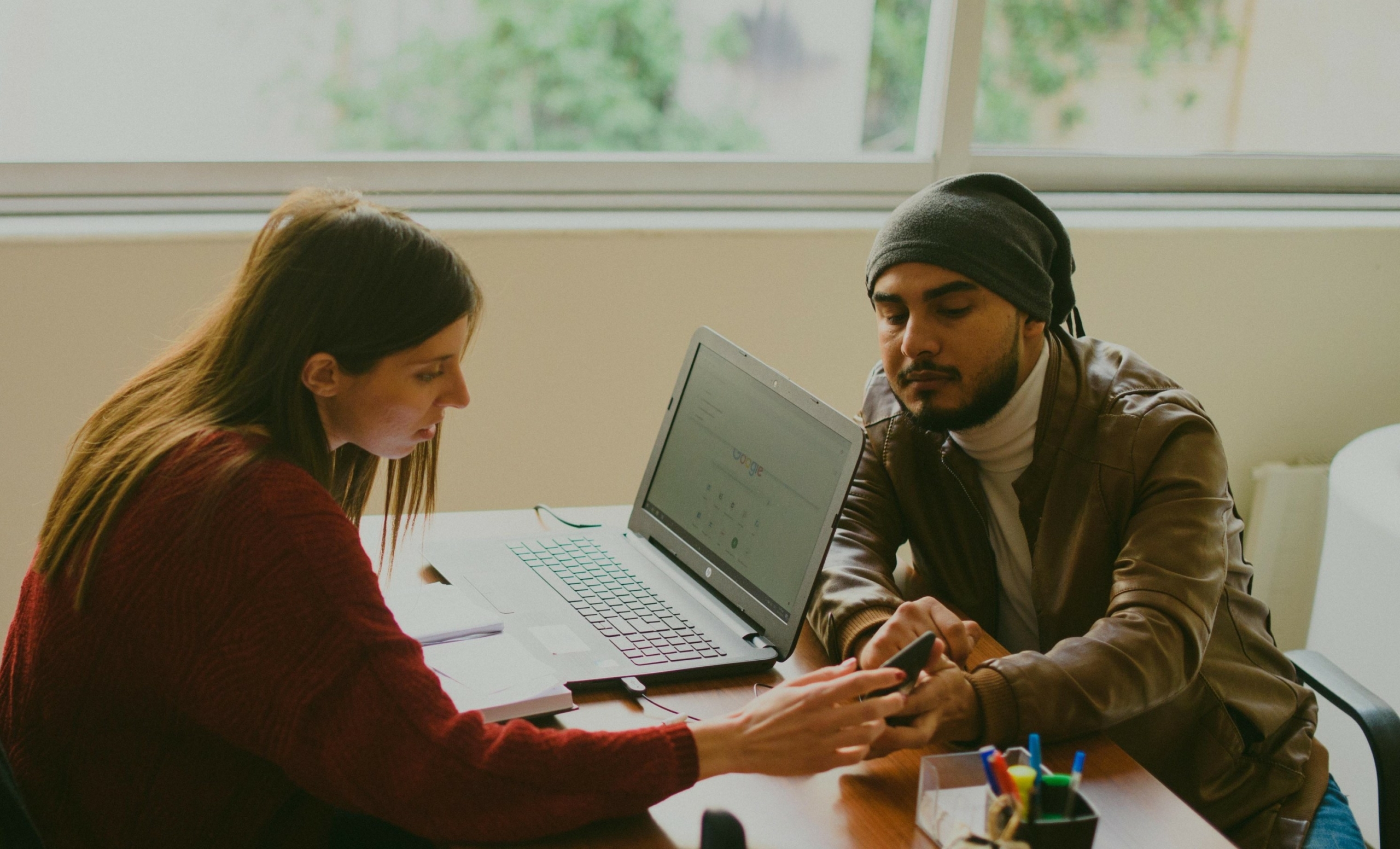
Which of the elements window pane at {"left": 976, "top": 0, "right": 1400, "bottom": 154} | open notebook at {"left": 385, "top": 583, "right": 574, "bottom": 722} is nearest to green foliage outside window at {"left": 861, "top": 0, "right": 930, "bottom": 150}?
window pane at {"left": 976, "top": 0, "right": 1400, "bottom": 154}

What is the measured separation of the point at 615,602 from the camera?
1479 mm

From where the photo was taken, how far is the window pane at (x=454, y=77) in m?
2.45

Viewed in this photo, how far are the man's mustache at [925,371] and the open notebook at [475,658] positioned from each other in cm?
57

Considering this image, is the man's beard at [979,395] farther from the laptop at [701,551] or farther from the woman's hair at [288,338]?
the woman's hair at [288,338]

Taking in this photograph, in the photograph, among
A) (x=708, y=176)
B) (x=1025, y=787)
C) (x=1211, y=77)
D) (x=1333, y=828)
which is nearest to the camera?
(x=1025, y=787)

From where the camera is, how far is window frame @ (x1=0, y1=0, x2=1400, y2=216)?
2381 millimetres

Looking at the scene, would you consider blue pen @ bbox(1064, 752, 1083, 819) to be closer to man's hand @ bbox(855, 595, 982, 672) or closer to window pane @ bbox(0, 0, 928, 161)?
man's hand @ bbox(855, 595, 982, 672)

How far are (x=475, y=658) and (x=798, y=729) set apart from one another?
361 millimetres

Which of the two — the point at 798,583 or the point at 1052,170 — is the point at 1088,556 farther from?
the point at 1052,170

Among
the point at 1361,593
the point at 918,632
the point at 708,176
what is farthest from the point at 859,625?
the point at 708,176

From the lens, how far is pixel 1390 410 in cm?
293

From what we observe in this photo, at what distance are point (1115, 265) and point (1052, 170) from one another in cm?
28

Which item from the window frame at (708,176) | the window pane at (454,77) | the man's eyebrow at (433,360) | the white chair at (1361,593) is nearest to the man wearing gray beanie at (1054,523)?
the man's eyebrow at (433,360)

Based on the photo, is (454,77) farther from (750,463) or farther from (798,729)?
(798,729)
